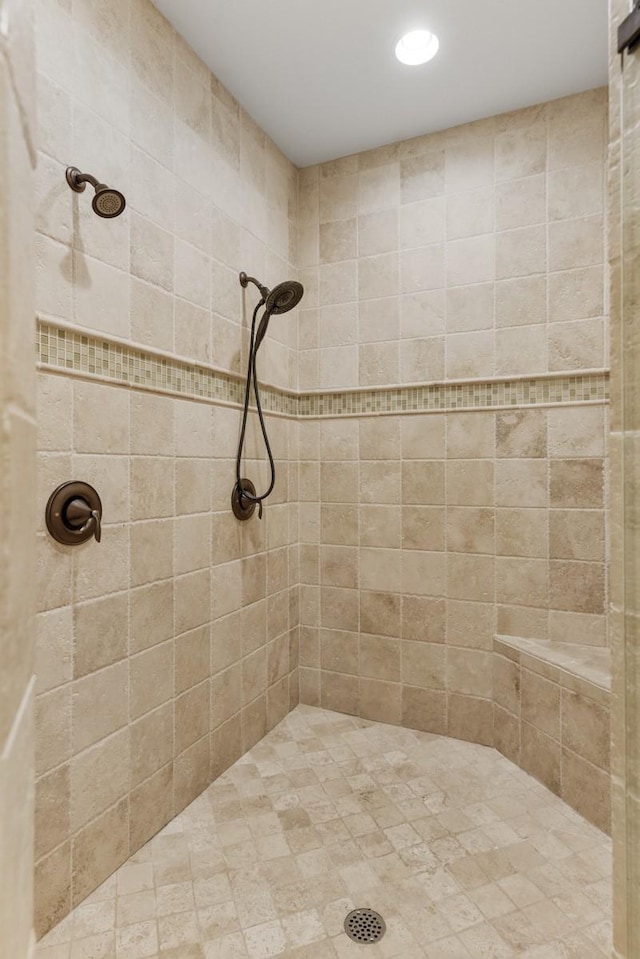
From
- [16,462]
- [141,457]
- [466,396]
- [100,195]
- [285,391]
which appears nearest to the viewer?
[16,462]

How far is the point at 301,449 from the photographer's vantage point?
2.63 metres

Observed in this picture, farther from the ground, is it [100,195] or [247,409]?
[100,195]

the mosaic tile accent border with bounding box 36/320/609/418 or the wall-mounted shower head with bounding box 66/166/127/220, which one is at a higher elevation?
the wall-mounted shower head with bounding box 66/166/127/220

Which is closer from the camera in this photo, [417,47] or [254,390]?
[417,47]

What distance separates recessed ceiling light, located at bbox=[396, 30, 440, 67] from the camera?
1860 mm

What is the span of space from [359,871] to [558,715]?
2.91 feet

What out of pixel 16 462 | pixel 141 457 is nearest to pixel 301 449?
pixel 141 457

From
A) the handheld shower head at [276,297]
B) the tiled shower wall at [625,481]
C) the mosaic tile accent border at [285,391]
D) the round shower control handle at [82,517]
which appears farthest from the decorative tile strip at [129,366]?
the tiled shower wall at [625,481]

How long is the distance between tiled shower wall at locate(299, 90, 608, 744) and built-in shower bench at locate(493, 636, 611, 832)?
9cm

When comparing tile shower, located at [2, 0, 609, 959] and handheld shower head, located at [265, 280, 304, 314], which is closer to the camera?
tile shower, located at [2, 0, 609, 959]

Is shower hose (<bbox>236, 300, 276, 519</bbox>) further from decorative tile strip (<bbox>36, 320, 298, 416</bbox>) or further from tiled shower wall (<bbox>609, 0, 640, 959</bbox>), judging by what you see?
tiled shower wall (<bbox>609, 0, 640, 959</bbox>)

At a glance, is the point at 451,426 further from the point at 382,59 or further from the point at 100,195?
the point at 100,195

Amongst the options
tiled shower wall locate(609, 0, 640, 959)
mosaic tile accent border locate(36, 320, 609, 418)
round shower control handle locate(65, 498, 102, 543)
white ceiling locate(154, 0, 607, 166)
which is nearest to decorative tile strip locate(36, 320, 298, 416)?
mosaic tile accent border locate(36, 320, 609, 418)

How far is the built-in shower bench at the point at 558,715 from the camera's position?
1.79 metres
